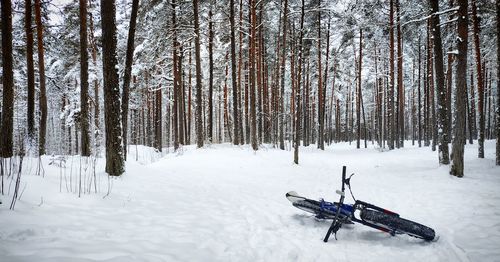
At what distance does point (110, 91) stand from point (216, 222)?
14.6ft

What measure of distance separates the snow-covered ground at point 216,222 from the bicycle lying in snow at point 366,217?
23 centimetres

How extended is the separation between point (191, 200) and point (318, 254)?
3.44 metres

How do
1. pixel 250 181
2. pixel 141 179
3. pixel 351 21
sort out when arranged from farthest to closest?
1. pixel 351 21
2. pixel 250 181
3. pixel 141 179

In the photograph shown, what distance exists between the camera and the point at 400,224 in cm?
495

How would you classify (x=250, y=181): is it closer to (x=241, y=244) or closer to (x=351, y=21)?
(x=241, y=244)

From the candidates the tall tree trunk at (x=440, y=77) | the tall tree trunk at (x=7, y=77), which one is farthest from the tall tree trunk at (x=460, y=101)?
the tall tree trunk at (x=7, y=77)

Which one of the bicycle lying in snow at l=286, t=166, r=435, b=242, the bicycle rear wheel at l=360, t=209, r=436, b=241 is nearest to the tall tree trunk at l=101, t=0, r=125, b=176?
the bicycle lying in snow at l=286, t=166, r=435, b=242

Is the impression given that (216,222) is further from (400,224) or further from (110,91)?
(110,91)

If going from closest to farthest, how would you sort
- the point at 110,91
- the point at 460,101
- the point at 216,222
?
the point at 216,222 → the point at 110,91 → the point at 460,101

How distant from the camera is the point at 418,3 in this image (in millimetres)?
16234

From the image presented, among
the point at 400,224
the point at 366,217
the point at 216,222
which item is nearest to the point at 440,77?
the point at 400,224

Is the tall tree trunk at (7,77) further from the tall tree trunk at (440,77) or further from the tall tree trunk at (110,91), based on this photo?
the tall tree trunk at (440,77)

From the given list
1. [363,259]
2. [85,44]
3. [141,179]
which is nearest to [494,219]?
[363,259]

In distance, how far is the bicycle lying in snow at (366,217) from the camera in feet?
15.9
